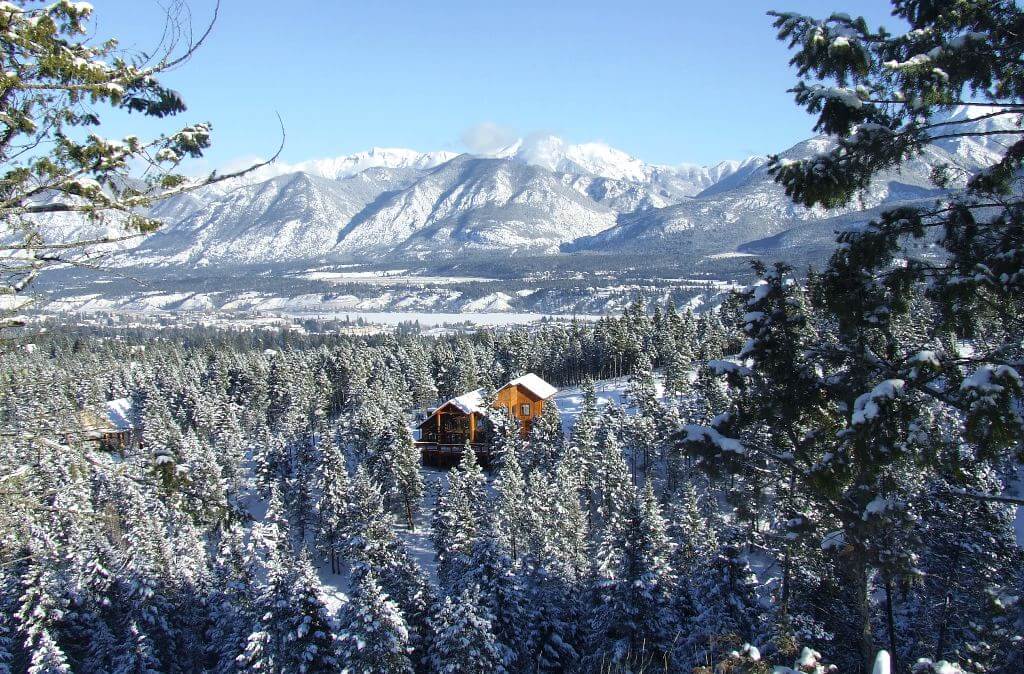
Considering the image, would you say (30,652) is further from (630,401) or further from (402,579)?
(630,401)

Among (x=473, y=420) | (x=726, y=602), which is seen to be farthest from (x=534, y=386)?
(x=726, y=602)

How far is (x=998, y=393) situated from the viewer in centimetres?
620

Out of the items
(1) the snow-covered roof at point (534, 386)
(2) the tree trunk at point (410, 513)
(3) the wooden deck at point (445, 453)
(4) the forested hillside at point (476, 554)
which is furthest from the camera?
(1) the snow-covered roof at point (534, 386)

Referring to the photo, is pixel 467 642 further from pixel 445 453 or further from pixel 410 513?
pixel 445 453

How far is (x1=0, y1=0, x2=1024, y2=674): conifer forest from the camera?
6.26 m

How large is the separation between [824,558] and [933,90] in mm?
7738

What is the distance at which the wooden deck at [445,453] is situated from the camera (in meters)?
56.4

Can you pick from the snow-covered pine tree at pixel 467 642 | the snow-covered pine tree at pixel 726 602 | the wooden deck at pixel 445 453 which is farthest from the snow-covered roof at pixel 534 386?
the snow-covered pine tree at pixel 726 602

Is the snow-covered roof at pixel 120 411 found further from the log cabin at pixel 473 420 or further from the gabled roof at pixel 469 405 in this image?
the gabled roof at pixel 469 405

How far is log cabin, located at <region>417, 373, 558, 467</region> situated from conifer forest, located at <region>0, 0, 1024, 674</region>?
0.99ft

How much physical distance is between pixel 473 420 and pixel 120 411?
6073cm

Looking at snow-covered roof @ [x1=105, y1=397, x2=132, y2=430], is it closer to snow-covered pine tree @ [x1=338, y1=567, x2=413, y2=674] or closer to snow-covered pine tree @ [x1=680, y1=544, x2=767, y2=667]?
snow-covered pine tree @ [x1=338, y1=567, x2=413, y2=674]

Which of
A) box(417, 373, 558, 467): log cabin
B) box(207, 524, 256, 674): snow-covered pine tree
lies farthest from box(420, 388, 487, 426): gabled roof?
box(207, 524, 256, 674): snow-covered pine tree

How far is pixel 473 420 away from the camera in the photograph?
188 ft
